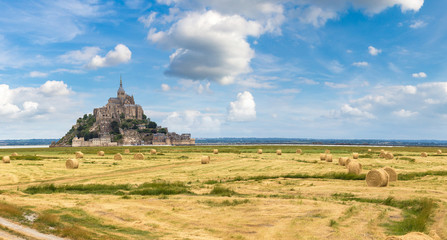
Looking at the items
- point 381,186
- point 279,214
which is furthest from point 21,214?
point 381,186

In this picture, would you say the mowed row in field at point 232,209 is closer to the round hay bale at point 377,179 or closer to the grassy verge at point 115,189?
the grassy verge at point 115,189

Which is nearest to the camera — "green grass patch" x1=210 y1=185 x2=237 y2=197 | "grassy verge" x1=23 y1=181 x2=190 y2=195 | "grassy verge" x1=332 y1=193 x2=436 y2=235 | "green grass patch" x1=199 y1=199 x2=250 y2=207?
"grassy verge" x1=332 y1=193 x2=436 y2=235

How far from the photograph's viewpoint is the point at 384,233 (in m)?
12.8

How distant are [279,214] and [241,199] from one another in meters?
3.79

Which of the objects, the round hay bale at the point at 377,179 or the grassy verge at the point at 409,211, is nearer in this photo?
the grassy verge at the point at 409,211


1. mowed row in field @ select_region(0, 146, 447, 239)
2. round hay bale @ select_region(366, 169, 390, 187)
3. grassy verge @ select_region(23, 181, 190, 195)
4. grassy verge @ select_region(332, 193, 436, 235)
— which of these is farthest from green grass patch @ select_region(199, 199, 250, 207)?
round hay bale @ select_region(366, 169, 390, 187)

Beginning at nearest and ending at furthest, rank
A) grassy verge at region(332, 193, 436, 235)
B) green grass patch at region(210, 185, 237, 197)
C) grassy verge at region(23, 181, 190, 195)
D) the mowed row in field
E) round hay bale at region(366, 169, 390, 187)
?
1. grassy verge at region(332, 193, 436, 235)
2. the mowed row in field
3. green grass patch at region(210, 185, 237, 197)
4. grassy verge at region(23, 181, 190, 195)
5. round hay bale at region(366, 169, 390, 187)

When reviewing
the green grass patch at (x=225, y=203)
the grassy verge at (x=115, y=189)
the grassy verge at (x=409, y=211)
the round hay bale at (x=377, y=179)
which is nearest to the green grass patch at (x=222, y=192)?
the grassy verge at (x=115, y=189)

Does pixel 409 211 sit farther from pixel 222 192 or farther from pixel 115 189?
pixel 115 189

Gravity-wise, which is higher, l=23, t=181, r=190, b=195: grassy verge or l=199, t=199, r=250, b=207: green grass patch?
l=23, t=181, r=190, b=195: grassy verge

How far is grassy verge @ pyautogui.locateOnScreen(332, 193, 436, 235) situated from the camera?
13195 mm

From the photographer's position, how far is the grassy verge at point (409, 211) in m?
13.2

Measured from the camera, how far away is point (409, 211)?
16500 millimetres

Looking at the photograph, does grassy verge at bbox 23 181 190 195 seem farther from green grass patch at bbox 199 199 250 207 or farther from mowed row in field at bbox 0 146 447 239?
green grass patch at bbox 199 199 250 207
